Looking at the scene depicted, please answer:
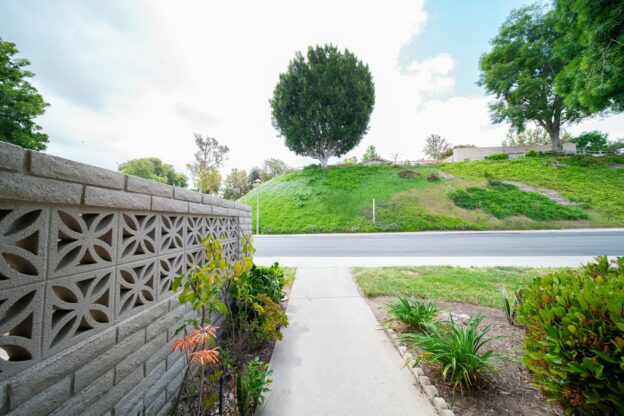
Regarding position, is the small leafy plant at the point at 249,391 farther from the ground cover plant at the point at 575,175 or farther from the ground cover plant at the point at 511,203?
the ground cover plant at the point at 575,175

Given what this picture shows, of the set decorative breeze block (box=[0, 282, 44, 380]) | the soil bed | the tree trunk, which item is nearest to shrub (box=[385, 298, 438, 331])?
the soil bed

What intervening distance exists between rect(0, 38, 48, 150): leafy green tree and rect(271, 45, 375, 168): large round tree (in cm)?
1823

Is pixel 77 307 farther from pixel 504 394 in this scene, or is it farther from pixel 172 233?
pixel 504 394

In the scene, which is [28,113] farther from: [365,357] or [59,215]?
[365,357]

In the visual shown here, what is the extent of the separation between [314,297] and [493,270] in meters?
5.07

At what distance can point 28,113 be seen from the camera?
15688 millimetres

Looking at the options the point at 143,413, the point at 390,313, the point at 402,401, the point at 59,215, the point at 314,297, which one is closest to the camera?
the point at 59,215

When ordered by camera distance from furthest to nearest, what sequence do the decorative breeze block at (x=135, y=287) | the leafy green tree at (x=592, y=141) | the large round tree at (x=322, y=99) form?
the leafy green tree at (x=592, y=141) < the large round tree at (x=322, y=99) < the decorative breeze block at (x=135, y=287)

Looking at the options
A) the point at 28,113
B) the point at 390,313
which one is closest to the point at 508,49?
the point at 390,313

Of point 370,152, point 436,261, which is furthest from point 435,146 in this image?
point 436,261

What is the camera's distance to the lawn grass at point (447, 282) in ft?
14.5

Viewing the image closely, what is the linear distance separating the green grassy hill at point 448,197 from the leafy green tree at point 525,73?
205 inches

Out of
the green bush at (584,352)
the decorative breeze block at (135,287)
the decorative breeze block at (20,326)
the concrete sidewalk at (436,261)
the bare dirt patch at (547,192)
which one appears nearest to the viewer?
the decorative breeze block at (20,326)

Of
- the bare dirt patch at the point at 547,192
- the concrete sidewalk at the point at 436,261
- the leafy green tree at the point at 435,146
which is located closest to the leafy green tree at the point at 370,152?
the leafy green tree at the point at 435,146
